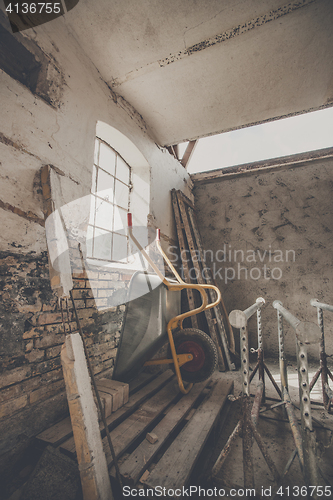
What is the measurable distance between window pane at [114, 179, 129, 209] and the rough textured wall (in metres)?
1.92

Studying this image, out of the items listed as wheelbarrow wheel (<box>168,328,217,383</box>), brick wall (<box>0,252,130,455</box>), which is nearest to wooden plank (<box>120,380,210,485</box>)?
wheelbarrow wheel (<box>168,328,217,383</box>)

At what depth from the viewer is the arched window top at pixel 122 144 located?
→ 249 centimetres

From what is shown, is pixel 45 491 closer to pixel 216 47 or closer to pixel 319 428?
pixel 319 428

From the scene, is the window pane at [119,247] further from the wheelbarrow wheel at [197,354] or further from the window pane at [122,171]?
the wheelbarrow wheel at [197,354]

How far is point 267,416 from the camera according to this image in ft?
6.31

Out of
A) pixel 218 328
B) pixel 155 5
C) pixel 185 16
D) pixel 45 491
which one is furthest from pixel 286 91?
pixel 45 491

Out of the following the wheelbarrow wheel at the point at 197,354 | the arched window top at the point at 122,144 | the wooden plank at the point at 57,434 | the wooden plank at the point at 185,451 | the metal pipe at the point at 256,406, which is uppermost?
the arched window top at the point at 122,144

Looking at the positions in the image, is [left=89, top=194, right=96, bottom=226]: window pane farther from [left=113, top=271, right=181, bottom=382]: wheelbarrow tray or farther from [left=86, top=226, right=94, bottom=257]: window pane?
[left=113, top=271, right=181, bottom=382]: wheelbarrow tray

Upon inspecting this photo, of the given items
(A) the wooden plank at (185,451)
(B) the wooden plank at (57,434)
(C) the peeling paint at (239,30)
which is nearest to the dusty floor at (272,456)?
(A) the wooden plank at (185,451)

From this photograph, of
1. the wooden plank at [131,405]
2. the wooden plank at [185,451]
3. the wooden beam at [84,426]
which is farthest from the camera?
the wooden plank at [131,405]

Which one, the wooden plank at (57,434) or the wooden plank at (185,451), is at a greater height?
the wooden plank at (57,434)

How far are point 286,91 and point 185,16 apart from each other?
4.83 feet

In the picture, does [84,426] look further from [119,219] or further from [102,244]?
[119,219]

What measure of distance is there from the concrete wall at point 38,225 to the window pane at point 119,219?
2.53 ft
